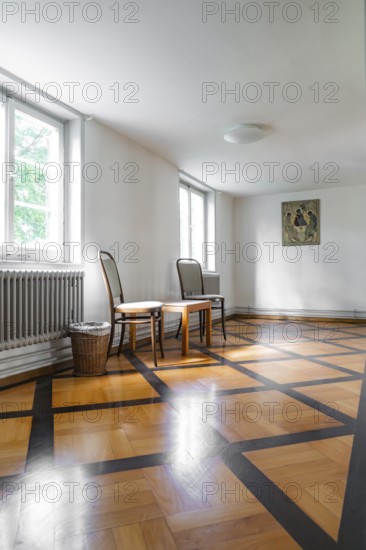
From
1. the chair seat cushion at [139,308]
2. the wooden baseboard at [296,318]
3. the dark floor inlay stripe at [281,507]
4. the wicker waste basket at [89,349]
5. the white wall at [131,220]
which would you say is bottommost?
the wooden baseboard at [296,318]

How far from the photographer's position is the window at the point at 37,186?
276cm

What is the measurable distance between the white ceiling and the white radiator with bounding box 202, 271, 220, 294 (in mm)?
2001

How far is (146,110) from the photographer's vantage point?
3.31m

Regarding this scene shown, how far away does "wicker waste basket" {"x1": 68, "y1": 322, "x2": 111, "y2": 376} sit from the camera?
2791 millimetres

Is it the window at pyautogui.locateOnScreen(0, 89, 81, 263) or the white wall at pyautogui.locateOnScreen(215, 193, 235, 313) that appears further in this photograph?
the white wall at pyautogui.locateOnScreen(215, 193, 235, 313)

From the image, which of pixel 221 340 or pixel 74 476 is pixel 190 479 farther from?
pixel 221 340

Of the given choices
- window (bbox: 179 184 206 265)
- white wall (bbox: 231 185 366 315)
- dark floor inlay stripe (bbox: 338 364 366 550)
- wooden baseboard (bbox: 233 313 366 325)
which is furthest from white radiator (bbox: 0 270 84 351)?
white wall (bbox: 231 185 366 315)

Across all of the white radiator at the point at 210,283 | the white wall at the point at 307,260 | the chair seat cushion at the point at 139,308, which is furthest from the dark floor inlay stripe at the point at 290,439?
the white wall at the point at 307,260

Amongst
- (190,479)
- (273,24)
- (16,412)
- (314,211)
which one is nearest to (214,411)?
(190,479)

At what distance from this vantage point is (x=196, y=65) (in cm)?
259

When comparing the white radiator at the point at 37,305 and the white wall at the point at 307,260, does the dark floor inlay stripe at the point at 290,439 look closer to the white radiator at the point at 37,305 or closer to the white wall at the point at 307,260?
the white radiator at the point at 37,305

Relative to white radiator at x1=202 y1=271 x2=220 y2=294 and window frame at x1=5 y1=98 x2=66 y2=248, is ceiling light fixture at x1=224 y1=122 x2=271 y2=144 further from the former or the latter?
white radiator at x1=202 y1=271 x2=220 y2=294

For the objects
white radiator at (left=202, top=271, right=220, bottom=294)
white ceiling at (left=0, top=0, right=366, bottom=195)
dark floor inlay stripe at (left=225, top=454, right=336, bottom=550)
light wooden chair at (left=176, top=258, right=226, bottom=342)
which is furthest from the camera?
white radiator at (left=202, top=271, right=220, bottom=294)

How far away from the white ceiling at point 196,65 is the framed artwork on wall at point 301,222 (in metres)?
2.22
